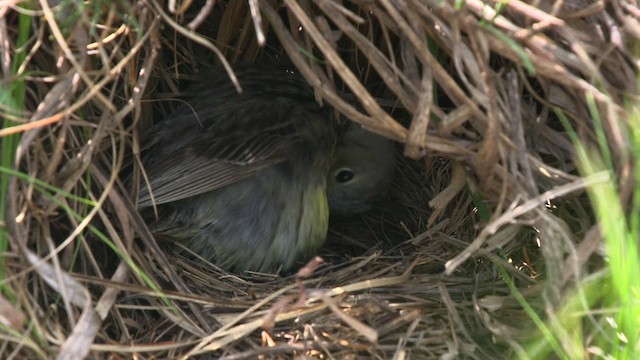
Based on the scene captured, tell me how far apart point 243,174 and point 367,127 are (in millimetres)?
786

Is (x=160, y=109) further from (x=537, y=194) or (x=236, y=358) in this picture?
(x=537, y=194)

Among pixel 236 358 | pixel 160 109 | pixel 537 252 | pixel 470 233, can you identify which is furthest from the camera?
pixel 160 109

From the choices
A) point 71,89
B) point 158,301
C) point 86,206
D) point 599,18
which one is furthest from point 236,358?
point 599,18

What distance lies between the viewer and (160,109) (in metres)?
3.95

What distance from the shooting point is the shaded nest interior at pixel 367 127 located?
Answer: 261 cm

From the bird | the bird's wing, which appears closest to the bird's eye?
the bird

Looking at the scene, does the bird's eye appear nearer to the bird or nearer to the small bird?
the bird

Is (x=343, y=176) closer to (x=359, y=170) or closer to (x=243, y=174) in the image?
(x=359, y=170)

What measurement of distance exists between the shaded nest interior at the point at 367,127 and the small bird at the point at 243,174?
435 millimetres

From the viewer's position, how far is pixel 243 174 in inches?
137

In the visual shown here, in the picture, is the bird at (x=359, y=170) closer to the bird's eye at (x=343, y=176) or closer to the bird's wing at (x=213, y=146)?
the bird's eye at (x=343, y=176)

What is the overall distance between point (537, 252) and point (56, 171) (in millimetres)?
1725

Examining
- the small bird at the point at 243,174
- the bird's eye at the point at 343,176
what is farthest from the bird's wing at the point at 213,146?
the bird's eye at the point at 343,176

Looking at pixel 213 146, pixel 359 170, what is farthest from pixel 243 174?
pixel 359 170
